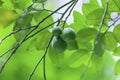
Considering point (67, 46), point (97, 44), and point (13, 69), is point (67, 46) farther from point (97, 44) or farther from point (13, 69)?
point (13, 69)

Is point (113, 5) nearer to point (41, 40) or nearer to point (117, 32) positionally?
point (117, 32)

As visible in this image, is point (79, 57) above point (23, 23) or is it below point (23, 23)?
below

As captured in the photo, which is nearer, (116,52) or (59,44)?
(59,44)

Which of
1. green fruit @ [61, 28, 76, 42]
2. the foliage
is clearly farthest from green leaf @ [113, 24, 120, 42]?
green fruit @ [61, 28, 76, 42]

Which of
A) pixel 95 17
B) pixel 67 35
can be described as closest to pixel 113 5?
pixel 95 17

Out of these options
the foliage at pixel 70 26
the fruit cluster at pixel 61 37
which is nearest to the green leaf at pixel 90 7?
the foliage at pixel 70 26

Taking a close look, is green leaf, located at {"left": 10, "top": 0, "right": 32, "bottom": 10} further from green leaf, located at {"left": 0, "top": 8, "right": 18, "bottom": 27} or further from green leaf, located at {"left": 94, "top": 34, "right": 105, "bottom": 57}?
green leaf, located at {"left": 94, "top": 34, "right": 105, "bottom": 57}
